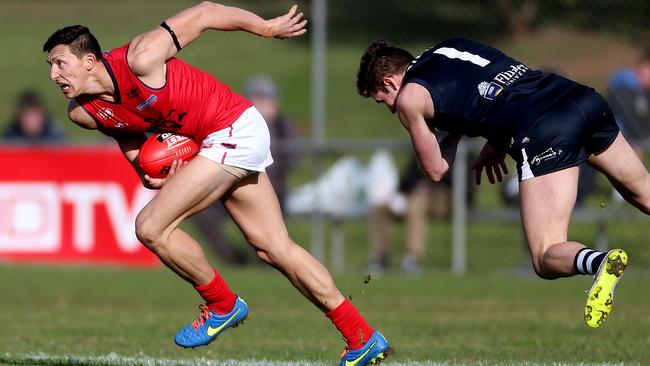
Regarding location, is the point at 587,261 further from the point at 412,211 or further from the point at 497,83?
the point at 412,211

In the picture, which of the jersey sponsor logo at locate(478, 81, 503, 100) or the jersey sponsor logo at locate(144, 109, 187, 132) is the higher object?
the jersey sponsor logo at locate(478, 81, 503, 100)

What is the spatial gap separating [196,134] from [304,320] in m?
3.76

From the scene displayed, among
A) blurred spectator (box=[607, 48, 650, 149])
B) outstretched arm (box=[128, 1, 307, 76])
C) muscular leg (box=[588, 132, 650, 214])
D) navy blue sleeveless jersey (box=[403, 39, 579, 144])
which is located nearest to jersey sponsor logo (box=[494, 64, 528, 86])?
navy blue sleeveless jersey (box=[403, 39, 579, 144])

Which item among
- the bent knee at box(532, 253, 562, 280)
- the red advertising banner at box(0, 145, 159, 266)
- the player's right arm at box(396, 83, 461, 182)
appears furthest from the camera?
the red advertising banner at box(0, 145, 159, 266)

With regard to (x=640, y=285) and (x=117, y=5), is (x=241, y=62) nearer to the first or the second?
(x=117, y=5)

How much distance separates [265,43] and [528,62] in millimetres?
13960

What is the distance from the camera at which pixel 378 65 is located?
6.75 meters

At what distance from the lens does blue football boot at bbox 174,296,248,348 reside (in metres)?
6.93

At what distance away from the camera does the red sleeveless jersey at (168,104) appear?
21.6ft

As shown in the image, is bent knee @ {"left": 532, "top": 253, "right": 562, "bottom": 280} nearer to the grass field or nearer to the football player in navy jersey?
the football player in navy jersey

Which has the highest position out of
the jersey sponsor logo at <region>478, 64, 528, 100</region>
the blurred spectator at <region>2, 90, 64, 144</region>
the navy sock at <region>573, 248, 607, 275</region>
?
the jersey sponsor logo at <region>478, 64, 528, 100</region>

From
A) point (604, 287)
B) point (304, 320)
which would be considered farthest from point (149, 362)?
point (304, 320)

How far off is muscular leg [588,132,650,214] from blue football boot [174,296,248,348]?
Answer: 86.0 inches

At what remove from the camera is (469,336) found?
9047mm
